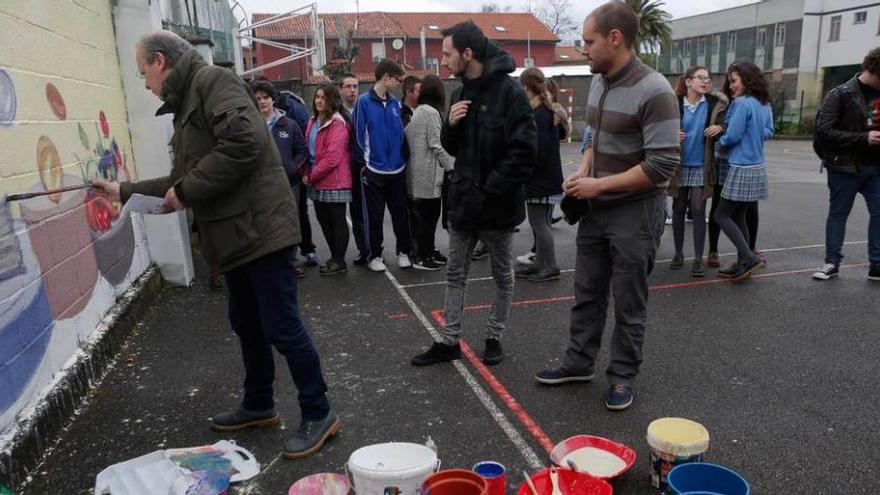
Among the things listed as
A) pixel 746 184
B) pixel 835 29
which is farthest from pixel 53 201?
pixel 835 29

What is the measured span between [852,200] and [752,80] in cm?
132

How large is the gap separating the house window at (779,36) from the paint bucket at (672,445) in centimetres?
4304

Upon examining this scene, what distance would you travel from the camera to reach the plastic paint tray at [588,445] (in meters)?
2.62

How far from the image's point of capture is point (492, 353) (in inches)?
152

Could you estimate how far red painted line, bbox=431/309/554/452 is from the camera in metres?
2.99

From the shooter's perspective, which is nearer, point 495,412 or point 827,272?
point 495,412

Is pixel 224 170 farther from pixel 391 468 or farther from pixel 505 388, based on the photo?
pixel 505 388

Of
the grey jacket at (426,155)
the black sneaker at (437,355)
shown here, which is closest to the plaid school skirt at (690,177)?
the grey jacket at (426,155)

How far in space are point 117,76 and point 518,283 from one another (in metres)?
3.78

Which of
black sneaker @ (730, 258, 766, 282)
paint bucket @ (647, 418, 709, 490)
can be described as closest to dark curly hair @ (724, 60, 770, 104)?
black sneaker @ (730, 258, 766, 282)

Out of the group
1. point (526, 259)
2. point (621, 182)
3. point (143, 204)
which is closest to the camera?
point (143, 204)

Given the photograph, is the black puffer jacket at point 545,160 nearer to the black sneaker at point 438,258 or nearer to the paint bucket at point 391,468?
the black sneaker at point 438,258

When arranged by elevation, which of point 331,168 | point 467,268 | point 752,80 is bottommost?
point 467,268

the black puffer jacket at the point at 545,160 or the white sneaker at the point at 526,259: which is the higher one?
the black puffer jacket at the point at 545,160
